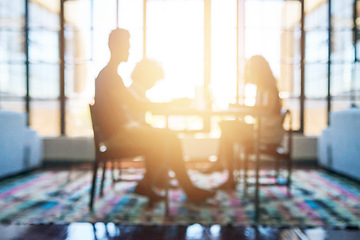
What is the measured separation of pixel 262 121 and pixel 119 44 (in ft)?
4.72

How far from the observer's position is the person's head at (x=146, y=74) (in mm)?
2682

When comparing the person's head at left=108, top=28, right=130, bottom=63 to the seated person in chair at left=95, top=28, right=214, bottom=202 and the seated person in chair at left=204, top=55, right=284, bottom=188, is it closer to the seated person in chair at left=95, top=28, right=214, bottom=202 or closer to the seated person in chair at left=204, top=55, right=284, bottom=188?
the seated person in chair at left=95, top=28, right=214, bottom=202

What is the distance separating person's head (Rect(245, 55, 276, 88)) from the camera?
2.52 m

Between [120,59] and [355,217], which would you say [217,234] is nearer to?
[355,217]

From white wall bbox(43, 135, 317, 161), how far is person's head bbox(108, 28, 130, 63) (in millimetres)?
2295

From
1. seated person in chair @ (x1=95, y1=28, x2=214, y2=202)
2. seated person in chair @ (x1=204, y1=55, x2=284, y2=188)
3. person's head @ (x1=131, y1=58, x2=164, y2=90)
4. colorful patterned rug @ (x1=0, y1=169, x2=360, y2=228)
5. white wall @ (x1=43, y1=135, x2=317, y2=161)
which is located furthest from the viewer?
white wall @ (x1=43, y1=135, x2=317, y2=161)

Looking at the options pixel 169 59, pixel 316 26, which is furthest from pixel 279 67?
pixel 169 59

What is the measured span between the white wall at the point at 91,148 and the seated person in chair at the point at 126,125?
6.59 feet

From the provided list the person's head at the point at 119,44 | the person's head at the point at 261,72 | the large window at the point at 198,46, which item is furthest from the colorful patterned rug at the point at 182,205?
the large window at the point at 198,46

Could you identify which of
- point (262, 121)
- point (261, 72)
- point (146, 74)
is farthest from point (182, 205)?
point (261, 72)

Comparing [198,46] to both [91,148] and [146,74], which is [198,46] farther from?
[91,148]

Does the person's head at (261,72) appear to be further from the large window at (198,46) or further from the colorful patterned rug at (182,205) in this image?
the large window at (198,46)

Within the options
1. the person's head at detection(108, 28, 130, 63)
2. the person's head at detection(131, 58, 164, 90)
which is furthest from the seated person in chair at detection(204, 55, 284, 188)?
the person's head at detection(108, 28, 130, 63)

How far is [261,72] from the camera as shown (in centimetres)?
255
